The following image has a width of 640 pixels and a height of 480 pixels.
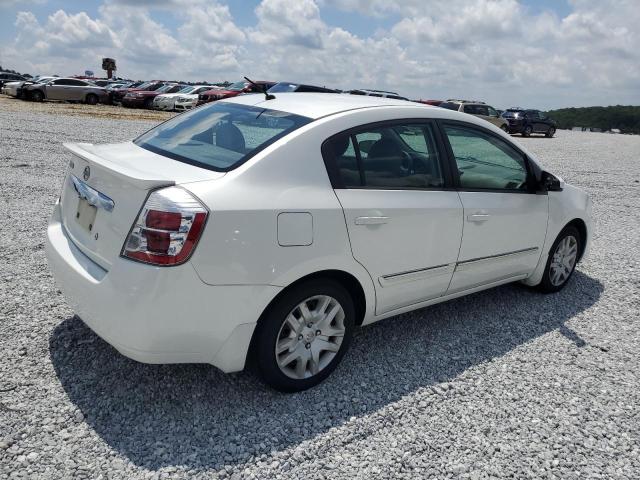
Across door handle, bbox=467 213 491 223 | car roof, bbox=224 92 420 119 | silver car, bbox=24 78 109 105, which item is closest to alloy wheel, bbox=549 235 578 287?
door handle, bbox=467 213 491 223

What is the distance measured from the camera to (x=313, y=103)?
134 inches

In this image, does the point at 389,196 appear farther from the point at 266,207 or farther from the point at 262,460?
the point at 262,460

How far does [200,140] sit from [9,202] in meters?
4.75

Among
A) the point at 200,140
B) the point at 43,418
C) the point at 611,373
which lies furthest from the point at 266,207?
the point at 611,373

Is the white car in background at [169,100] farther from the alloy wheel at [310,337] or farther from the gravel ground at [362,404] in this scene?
the alloy wheel at [310,337]

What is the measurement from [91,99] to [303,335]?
32840 millimetres

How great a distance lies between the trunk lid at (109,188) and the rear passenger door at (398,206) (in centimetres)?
81

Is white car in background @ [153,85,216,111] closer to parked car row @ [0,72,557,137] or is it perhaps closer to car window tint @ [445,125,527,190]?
parked car row @ [0,72,557,137]

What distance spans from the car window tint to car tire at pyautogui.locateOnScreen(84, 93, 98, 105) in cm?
3203

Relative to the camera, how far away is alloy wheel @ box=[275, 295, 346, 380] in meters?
2.96

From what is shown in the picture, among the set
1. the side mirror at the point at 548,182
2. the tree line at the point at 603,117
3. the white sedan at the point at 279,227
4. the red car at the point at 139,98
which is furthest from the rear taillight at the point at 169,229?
the tree line at the point at 603,117

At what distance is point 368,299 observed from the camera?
128 inches

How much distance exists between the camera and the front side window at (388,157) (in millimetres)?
3096

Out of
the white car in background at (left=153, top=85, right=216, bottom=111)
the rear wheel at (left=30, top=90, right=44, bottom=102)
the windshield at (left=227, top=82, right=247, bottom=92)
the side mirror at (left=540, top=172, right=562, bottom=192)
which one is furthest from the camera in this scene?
the white car in background at (left=153, top=85, right=216, bottom=111)
